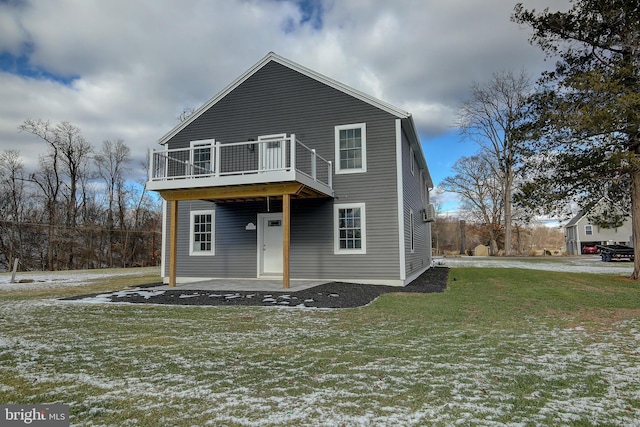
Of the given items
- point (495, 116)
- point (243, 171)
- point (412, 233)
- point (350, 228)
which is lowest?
point (412, 233)

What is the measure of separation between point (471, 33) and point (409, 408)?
13.4m

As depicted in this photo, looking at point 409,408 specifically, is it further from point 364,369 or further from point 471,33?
point 471,33

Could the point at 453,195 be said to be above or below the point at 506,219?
above

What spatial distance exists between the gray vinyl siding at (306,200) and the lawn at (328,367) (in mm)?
4587

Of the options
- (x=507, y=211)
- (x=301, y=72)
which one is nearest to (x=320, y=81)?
(x=301, y=72)

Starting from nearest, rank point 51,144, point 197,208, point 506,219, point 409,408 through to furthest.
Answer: point 409,408
point 197,208
point 51,144
point 506,219

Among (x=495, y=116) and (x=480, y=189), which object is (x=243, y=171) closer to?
(x=495, y=116)

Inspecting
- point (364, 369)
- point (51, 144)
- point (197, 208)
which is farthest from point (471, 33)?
point (51, 144)

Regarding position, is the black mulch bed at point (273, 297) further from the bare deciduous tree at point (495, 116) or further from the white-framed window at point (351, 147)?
the bare deciduous tree at point (495, 116)

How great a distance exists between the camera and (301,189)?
977 cm

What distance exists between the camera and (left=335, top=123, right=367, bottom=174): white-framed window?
1149 centimetres

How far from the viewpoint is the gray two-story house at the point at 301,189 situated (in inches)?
429

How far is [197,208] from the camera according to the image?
12.8 m

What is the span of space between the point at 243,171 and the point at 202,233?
407cm
